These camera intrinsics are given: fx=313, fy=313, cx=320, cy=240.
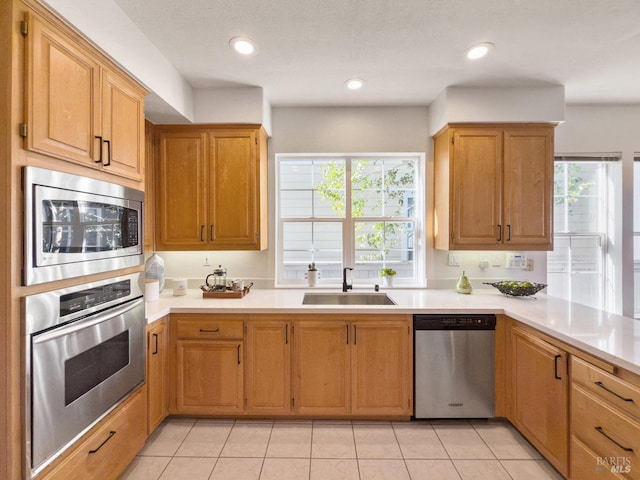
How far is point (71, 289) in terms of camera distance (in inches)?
52.7

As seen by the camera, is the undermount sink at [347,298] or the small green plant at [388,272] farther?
the small green plant at [388,272]

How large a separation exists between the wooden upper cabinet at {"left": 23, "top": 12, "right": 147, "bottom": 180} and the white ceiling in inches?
18.3

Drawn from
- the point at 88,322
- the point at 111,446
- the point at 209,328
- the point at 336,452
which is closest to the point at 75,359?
the point at 88,322

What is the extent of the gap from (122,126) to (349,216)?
6.61 feet

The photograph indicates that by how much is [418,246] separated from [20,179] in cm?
291

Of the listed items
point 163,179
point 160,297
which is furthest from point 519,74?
point 160,297

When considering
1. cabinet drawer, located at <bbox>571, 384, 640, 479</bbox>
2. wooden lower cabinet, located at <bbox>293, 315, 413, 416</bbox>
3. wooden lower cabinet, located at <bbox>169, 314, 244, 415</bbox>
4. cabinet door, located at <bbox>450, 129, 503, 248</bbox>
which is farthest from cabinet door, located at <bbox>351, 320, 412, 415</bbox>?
cabinet door, located at <bbox>450, 129, 503, 248</bbox>

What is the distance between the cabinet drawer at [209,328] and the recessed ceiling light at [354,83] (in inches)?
80.3

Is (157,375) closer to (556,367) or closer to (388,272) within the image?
(388,272)

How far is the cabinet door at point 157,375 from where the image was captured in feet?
6.63

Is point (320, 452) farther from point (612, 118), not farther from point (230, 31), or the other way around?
point (612, 118)

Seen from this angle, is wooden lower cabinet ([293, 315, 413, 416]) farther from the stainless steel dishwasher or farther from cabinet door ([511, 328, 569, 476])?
cabinet door ([511, 328, 569, 476])

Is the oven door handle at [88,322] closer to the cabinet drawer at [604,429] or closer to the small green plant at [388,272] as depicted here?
the small green plant at [388,272]

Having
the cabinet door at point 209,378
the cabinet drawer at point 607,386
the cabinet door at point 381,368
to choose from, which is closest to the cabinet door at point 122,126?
the cabinet door at point 209,378
